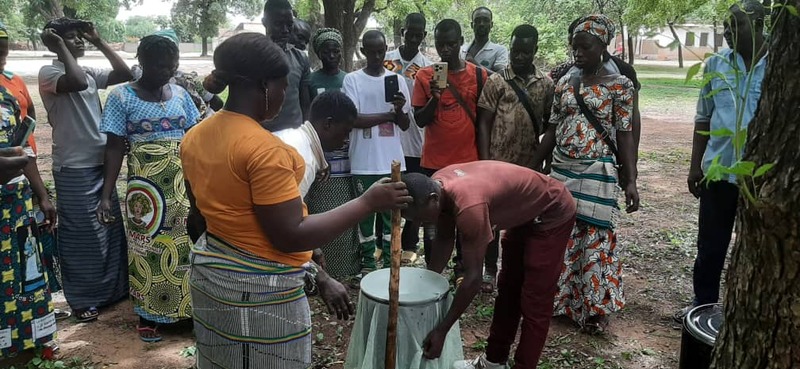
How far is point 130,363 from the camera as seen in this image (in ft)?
11.3

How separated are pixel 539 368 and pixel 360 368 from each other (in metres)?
1.20

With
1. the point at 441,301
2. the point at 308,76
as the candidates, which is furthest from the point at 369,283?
the point at 308,76

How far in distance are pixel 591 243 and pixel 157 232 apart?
2.66 meters

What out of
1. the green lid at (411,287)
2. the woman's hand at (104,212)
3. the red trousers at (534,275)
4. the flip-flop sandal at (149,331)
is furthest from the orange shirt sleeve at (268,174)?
the flip-flop sandal at (149,331)

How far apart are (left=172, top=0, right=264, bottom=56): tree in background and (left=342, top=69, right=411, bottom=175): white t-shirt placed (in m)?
35.9

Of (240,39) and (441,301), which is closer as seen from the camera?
(240,39)

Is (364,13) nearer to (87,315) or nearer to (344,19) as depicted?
(344,19)

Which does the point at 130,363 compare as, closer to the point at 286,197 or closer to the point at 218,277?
the point at 218,277

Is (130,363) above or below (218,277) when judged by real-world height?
below

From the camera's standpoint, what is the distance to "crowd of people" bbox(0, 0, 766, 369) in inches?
70.7

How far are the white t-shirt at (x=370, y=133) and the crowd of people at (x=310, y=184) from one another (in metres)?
0.02

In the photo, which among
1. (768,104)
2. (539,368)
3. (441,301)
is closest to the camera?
(768,104)

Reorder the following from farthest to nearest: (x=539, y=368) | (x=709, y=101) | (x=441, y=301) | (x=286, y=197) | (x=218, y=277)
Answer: (x=709, y=101), (x=539, y=368), (x=441, y=301), (x=218, y=277), (x=286, y=197)

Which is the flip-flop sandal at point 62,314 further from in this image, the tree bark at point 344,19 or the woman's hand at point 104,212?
the tree bark at point 344,19
